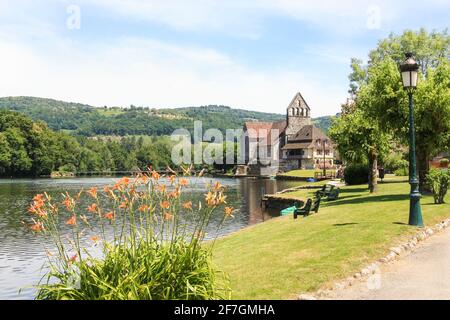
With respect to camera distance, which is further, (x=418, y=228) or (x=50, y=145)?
(x=50, y=145)

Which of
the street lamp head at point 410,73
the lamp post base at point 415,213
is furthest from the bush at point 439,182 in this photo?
the street lamp head at point 410,73

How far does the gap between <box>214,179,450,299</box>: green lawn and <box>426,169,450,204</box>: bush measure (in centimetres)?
149

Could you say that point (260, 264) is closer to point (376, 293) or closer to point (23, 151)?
point (376, 293)

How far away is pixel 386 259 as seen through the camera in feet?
39.4

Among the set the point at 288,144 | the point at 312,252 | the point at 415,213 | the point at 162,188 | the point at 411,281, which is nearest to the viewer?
the point at 162,188

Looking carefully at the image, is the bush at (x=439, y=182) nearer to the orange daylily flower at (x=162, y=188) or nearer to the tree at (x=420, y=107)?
the tree at (x=420, y=107)

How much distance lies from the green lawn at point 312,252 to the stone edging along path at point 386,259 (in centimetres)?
19

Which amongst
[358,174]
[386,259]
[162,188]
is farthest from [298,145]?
[162,188]

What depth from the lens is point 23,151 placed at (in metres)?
135

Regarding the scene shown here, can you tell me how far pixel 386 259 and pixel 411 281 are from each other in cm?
191

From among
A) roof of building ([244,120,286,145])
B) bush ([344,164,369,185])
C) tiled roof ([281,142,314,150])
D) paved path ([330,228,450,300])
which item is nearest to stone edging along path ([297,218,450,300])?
paved path ([330,228,450,300])

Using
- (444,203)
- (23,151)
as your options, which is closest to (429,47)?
(444,203)

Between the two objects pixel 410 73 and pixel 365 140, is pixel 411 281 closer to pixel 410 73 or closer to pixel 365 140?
pixel 410 73
